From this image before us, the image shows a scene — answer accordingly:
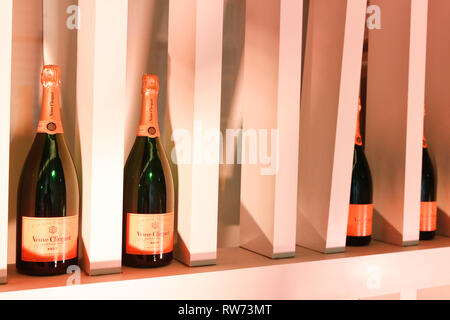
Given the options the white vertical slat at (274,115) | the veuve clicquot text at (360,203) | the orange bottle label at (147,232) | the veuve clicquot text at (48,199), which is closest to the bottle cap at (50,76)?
the veuve clicquot text at (48,199)

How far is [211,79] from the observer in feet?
2.84

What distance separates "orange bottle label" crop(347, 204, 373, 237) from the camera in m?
1.08

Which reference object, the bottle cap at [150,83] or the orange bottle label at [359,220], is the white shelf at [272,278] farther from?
the bottle cap at [150,83]

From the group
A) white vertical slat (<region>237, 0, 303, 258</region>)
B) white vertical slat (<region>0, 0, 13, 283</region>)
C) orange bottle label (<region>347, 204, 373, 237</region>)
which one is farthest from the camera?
orange bottle label (<region>347, 204, 373, 237</region>)

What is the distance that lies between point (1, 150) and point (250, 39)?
21.0 inches

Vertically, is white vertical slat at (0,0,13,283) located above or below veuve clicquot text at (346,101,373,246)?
above

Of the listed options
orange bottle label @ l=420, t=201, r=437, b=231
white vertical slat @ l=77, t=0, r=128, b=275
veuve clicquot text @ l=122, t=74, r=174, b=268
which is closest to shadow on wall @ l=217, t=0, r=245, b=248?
veuve clicquot text @ l=122, t=74, r=174, b=268

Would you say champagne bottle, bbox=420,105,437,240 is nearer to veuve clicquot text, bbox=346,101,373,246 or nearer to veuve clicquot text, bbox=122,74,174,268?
veuve clicquot text, bbox=346,101,373,246

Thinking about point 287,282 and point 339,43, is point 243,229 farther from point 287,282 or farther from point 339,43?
point 339,43

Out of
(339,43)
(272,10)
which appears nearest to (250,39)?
(272,10)

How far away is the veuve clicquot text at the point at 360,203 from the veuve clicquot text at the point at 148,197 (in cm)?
42

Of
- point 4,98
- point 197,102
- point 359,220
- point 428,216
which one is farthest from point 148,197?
point 428,216

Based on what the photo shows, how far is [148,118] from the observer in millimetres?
896

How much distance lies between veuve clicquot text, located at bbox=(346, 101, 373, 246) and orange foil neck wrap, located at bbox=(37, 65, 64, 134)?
0.65 metres
